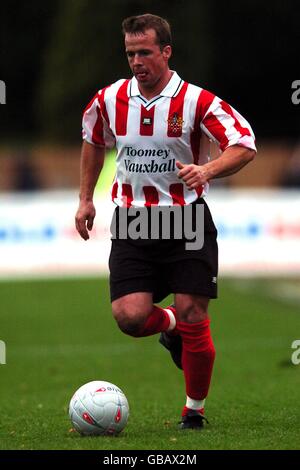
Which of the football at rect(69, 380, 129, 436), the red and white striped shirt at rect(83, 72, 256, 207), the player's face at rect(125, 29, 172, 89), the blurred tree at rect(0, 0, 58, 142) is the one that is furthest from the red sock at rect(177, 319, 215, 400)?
the blurred tree at rect(0, 0, 58, 142)

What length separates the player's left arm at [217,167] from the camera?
6.75 metres

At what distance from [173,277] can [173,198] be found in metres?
0.47

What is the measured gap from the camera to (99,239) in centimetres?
1966

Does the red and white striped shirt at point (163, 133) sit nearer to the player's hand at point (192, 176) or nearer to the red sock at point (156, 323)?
the player's hand at point (192, 176)

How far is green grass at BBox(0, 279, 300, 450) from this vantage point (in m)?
6.88

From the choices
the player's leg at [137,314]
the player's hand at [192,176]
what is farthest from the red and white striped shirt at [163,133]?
the player's leg at [137,314]

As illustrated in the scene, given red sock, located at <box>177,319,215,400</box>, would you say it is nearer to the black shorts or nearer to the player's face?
the black shorts

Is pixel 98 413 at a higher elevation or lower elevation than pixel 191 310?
lower

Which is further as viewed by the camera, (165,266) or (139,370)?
(139,370)

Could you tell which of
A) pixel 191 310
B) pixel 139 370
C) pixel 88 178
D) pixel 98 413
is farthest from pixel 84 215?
pixel 139 370

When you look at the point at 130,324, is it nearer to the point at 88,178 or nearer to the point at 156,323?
the point at 156,323

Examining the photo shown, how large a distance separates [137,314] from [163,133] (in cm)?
107

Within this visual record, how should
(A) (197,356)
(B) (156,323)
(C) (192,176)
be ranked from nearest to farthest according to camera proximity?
(C) (192,176) → (A) (197,356) → (B) (156,323)

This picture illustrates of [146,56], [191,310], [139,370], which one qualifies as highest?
[146,56]
